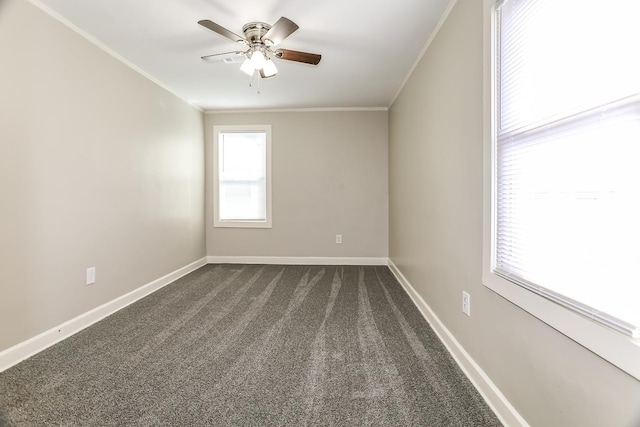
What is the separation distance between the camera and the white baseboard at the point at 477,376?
4.16 feet

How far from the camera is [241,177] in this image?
14.8 ft

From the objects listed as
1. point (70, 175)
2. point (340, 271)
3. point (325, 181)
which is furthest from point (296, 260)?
point (70, 175)

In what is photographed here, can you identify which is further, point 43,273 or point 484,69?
point 43,273

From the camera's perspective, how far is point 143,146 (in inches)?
120

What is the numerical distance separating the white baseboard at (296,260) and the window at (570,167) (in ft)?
9.94

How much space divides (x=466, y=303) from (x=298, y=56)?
210cm

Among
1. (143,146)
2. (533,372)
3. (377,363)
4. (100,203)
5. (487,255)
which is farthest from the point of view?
(143,146)

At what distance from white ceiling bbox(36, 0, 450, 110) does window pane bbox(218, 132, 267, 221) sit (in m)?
0.88

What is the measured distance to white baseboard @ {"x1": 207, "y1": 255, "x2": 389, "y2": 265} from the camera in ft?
14.5

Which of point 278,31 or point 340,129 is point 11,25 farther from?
point 340,129

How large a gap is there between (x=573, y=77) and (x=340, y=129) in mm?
3566

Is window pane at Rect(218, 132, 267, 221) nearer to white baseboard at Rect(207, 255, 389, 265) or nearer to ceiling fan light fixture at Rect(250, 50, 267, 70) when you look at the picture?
white baseboard at Rect(207, 255, 389, 265)

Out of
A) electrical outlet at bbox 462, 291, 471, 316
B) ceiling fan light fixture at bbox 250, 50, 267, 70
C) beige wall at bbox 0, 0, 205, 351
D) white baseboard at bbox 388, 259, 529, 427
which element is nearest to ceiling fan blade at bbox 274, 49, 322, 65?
ceiling fan light fixture at bbox 250, 50, 267, 70

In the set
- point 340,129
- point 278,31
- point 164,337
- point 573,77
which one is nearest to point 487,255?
point 573,77
